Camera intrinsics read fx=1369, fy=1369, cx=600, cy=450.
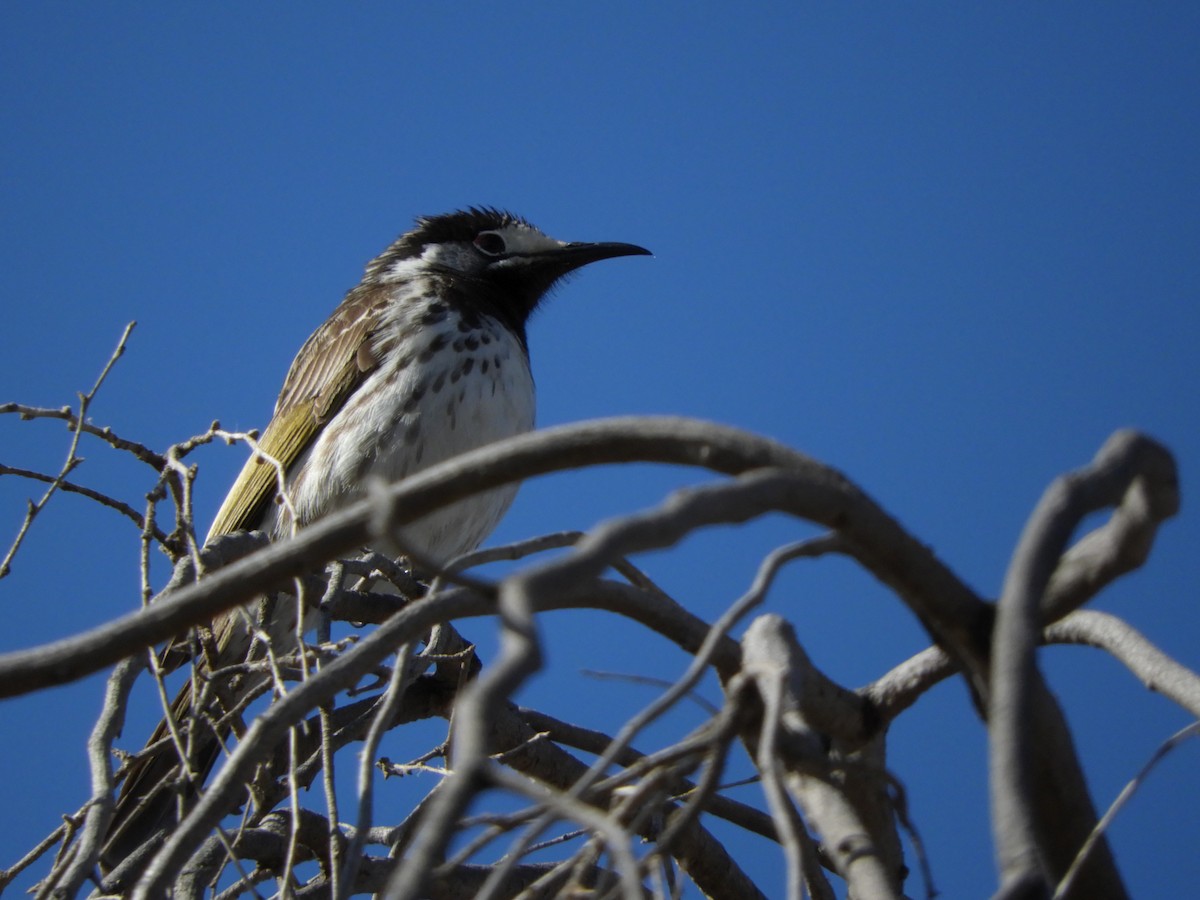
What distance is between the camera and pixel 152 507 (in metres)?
2.83

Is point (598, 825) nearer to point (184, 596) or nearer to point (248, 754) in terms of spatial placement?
point (184, 596)

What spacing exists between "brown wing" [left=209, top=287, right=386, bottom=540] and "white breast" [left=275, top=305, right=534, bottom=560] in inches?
3.1

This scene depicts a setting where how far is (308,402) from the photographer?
528 cm

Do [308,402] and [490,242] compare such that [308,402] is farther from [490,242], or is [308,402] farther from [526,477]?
[526,477]

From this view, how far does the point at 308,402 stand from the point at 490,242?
1.51m

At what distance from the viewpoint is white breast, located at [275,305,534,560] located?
4891 mm

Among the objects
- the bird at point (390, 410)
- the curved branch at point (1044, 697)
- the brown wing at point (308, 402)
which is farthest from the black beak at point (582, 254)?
the curved branch at point (1044, 697)

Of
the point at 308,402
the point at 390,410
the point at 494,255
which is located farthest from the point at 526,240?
the point at 390,410

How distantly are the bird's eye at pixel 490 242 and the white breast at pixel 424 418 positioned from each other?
3.90 ft

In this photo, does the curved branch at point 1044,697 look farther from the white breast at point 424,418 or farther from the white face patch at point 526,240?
the white face patch at point 526,240

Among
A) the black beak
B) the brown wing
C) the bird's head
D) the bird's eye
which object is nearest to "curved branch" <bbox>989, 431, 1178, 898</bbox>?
the brown wing

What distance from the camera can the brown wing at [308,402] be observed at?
5.14m

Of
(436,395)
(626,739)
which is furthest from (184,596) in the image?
(436,395)

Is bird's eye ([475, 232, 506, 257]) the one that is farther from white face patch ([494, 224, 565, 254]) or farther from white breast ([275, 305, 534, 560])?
white breast ([275, 305, 534, 560])
